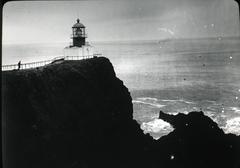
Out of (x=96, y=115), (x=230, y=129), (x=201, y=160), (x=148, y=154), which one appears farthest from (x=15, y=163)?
(x=230, y=129)

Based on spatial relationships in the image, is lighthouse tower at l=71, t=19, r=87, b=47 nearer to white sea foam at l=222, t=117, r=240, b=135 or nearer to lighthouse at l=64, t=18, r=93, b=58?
lighthouse at l=64, t=18, r=93, b=58

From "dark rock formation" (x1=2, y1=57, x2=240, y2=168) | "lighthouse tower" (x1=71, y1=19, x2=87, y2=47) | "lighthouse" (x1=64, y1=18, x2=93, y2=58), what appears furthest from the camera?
"lighthouse tower" (x1=71, y1=19, x2=87, y2=47)

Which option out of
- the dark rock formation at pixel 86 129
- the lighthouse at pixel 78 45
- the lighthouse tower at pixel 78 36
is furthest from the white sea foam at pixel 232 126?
the lighthouse tower at pixel 78 36

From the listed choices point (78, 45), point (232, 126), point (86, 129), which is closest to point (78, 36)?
point (78, 45)

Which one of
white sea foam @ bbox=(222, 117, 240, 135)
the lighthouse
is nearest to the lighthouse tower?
the lighthouse

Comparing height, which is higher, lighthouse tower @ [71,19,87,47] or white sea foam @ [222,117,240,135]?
lighthouse tower @ [71,19,87,47]

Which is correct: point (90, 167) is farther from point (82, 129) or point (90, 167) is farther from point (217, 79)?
point (217, 79)

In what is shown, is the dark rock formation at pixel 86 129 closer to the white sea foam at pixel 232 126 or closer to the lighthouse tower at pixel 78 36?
the lighthouse tower at pixel 78 36
